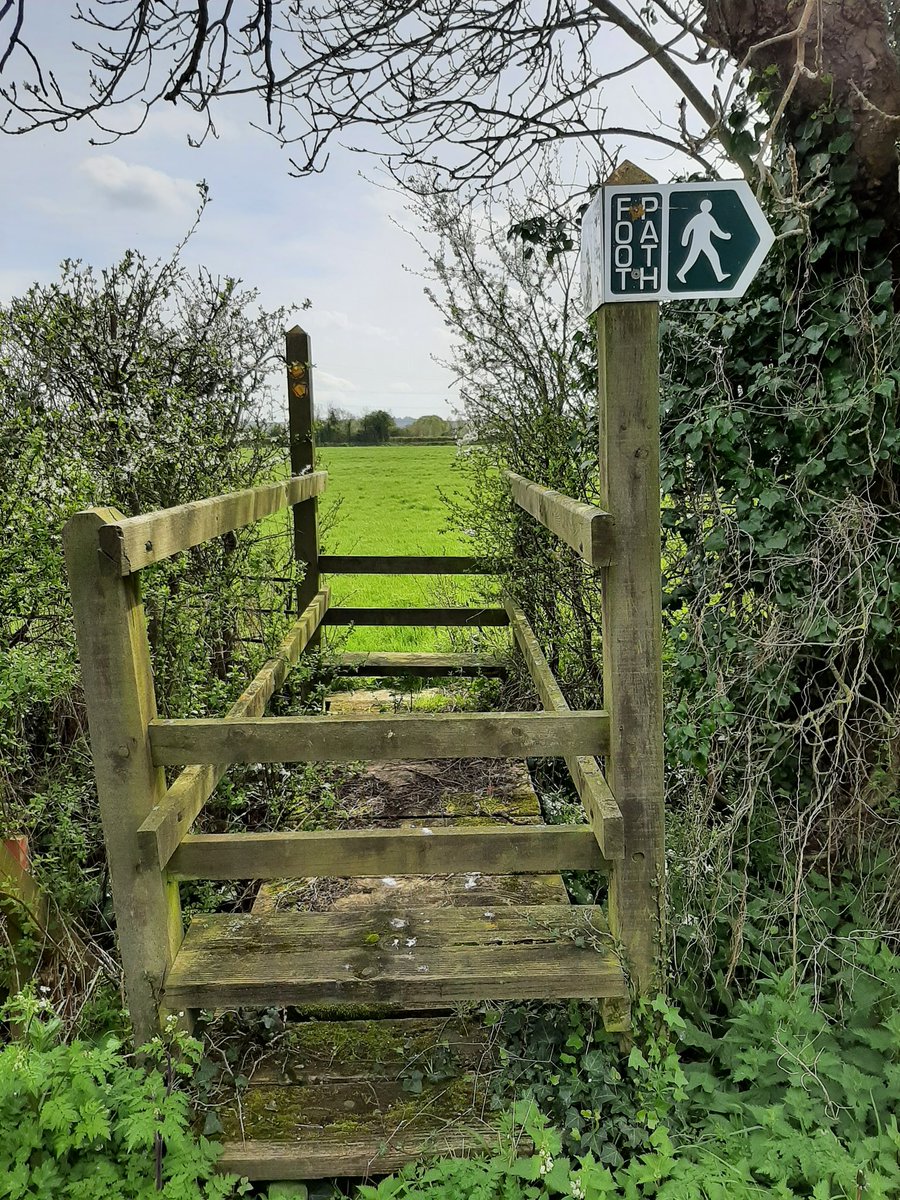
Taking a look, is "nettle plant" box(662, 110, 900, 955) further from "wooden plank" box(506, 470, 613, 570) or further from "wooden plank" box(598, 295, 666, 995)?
"wooden plank" box(506, 470, 613, 570)

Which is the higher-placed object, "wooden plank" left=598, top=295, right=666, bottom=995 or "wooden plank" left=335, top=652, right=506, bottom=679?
"wooden plank" left=598, top=295, right=666, bottom=995

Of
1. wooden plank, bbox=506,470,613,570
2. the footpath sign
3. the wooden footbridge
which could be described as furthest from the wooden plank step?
the footpath sign

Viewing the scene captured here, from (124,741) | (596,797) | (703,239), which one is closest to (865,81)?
(703,239)

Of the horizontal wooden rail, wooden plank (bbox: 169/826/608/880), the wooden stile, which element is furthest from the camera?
the horizontal wooden rail

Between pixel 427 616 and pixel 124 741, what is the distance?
374cm

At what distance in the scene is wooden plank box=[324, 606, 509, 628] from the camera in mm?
5625

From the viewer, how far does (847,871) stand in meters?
2.91

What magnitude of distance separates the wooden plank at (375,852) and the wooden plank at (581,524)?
2.68ft

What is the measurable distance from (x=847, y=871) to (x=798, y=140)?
8.76ft

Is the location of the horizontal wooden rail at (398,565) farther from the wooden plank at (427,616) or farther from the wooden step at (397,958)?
the wooden step at (397,958)

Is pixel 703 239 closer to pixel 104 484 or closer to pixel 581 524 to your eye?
pixel 581 524

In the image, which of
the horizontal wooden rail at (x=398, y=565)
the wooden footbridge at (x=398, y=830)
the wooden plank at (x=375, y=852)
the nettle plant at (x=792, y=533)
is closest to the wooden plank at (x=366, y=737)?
the wooden footbridge at (x=398, y=830)

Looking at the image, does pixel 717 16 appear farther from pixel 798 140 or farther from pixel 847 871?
pixel 847 871

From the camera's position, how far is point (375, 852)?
2.23 m
